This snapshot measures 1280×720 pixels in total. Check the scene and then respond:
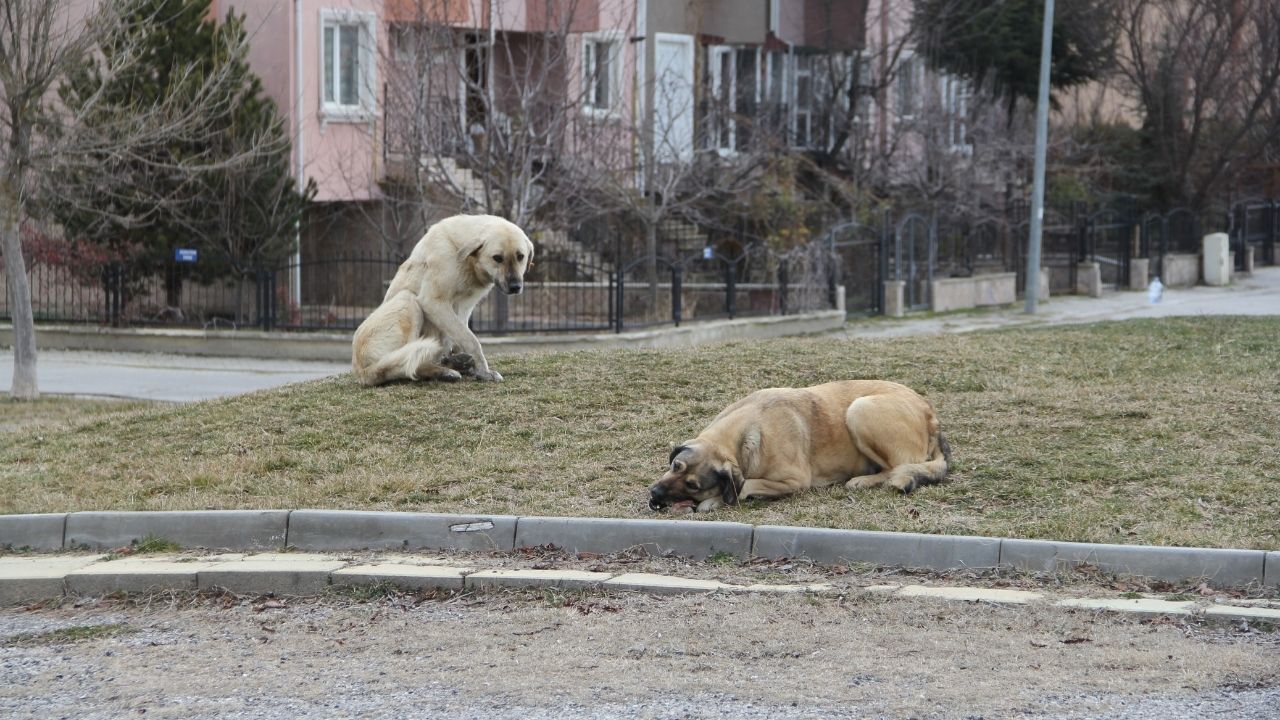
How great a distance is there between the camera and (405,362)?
12.3 metres

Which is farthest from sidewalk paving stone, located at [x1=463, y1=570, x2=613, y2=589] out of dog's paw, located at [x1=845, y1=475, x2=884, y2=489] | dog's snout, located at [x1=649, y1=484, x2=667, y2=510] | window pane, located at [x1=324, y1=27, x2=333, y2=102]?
window pane, located at [x1=324, y1=27, x2=333, y2=102]

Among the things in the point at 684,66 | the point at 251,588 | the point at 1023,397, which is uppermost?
Answer: the point at 684,66

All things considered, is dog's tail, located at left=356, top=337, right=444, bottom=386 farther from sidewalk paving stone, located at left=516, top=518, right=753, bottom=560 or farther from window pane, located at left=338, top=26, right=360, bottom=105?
window pane, located at left=338, top=26, right=360, bottom=105

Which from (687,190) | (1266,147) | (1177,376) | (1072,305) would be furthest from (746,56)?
(1177,376)

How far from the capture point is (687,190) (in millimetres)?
29125

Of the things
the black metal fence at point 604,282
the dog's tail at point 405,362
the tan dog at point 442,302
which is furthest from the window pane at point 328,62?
the dog's tail at point 405,362

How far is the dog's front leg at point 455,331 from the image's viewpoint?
12625 mm

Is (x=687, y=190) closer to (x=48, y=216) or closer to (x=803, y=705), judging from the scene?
(x=48, y=216)

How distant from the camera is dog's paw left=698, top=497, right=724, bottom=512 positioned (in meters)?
8.59

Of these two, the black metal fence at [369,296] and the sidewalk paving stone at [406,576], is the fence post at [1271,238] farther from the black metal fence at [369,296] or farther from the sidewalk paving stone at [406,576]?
the sidewalk paving stone at [406,576]

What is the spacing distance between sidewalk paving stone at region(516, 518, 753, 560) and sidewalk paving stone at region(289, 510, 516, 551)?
0.55 ft

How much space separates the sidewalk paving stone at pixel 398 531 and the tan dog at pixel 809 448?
3.05ft

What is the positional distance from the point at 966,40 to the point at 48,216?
2266 centimetres

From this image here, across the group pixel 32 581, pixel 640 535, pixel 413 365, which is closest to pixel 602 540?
pixel 640 535
